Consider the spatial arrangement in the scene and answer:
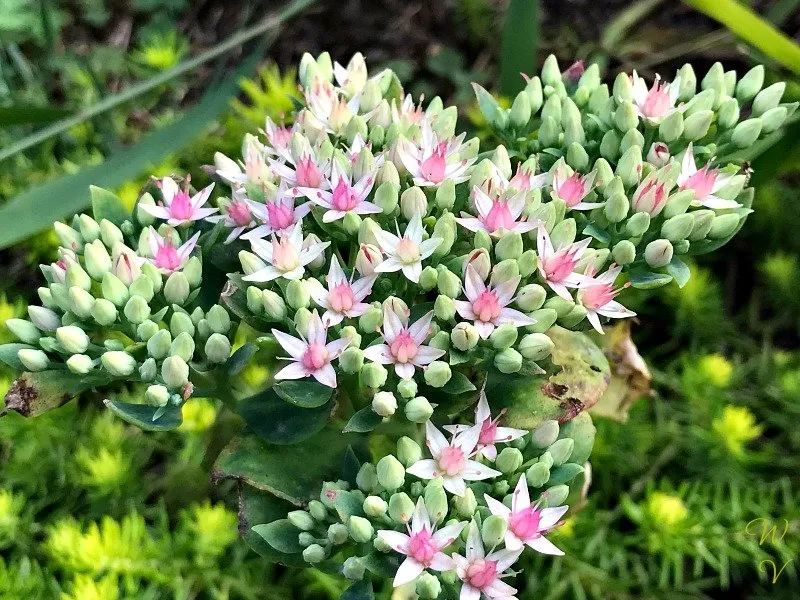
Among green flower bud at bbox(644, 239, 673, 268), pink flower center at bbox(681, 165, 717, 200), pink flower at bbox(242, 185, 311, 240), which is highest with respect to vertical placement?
pink flower at bbox(242, 185, 311, 240)

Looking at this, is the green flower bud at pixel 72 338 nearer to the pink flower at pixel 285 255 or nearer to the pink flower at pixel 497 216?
the pink flower at pixel 285 255

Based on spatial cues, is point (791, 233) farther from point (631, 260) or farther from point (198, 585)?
point (198, 585)

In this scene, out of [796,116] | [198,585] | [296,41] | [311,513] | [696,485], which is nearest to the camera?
[311,513]

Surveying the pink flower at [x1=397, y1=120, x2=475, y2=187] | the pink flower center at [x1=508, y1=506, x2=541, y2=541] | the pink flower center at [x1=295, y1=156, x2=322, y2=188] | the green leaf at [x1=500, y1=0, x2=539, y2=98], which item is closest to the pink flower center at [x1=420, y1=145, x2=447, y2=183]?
the pink flower at [x1=397, y1=120, x2=475, y2=187]

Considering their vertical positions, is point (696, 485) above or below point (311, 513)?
below

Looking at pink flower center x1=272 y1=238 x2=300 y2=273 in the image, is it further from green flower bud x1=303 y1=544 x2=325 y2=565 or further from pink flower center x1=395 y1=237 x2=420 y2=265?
Answer: green flower bud x1=303 y1=544 x2=325 y2=565

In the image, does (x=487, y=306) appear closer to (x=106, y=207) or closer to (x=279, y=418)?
(x=279, y=418)

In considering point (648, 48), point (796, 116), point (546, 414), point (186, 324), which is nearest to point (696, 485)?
point (546, 414)
